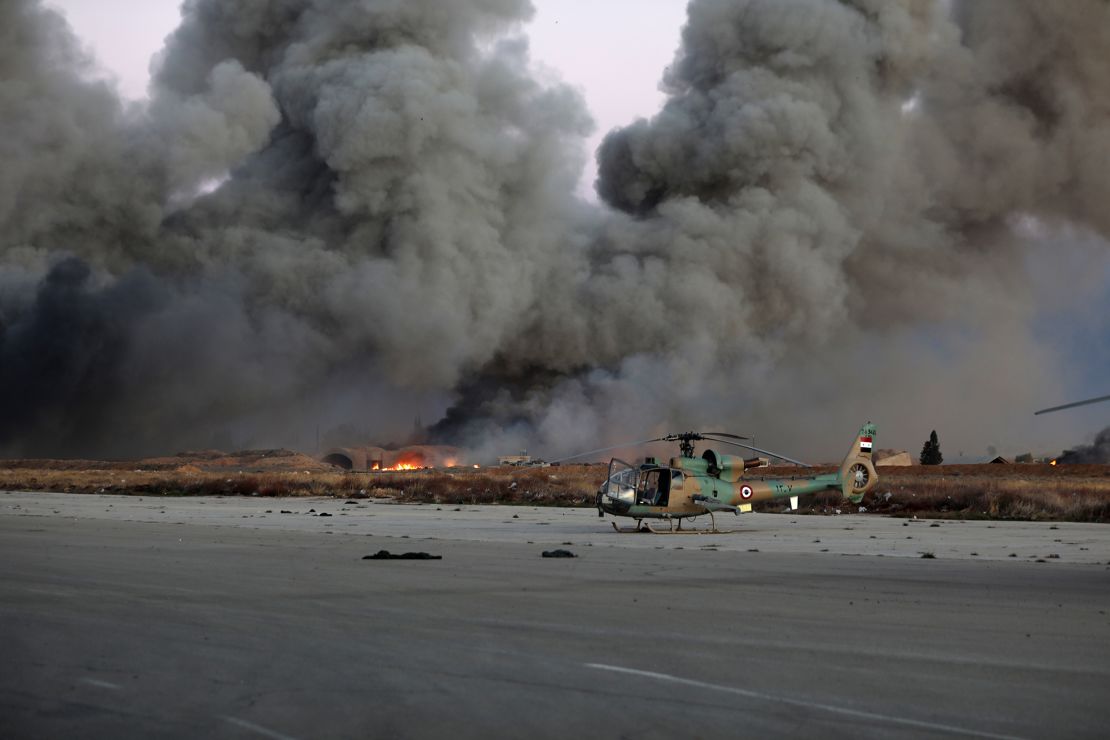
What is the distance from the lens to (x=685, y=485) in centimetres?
2411

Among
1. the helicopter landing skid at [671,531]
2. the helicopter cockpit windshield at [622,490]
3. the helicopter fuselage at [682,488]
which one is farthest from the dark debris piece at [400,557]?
the helicopter landing skid at [671,531]

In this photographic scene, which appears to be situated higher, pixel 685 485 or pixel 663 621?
pixel 685 485

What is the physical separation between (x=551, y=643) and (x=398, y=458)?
7950cm

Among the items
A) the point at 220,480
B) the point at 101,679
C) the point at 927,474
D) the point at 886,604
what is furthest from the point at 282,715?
the point at 927,474

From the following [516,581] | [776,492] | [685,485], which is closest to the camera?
[516,581]

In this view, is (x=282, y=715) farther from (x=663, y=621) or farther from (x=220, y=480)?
(x=220, y=480)

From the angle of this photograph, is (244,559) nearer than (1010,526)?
Yes

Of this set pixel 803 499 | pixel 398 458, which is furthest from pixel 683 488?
pixel 398 458

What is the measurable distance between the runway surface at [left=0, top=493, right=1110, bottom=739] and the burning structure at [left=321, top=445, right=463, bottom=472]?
6611cm

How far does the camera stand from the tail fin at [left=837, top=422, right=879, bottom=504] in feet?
93.8

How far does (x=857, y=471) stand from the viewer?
1133 inches

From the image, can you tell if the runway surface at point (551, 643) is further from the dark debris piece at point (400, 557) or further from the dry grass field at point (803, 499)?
the dry grass field at point (803, 499)

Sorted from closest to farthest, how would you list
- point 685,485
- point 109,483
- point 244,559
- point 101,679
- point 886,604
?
point 101,679
point 886,604
point 244,559
point 685,485
point 109,483

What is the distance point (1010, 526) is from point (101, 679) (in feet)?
77.1
